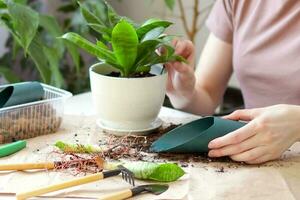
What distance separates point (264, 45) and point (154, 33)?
39 cm

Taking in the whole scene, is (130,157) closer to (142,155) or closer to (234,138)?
(142,155)

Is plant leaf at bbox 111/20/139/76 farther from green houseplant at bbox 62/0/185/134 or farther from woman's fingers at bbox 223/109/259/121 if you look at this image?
woman's fingers at bbox 223/109/259/121

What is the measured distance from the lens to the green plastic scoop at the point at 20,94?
0.99 m

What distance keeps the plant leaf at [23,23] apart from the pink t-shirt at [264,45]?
1.67 ft

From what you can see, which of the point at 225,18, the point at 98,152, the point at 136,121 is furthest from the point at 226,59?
the point at 98,152

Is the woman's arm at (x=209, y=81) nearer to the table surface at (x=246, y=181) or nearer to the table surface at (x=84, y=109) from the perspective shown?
the table surface at (x=84, y=109)

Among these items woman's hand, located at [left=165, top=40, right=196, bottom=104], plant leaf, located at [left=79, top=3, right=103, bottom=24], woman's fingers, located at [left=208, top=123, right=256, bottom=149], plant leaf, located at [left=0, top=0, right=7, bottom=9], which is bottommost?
woman's fingers, located at [left=208, top=123, right=256, bottom=149]

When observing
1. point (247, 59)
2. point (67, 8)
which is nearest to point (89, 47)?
point (247, 59)

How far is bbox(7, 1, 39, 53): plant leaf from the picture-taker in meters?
1.05

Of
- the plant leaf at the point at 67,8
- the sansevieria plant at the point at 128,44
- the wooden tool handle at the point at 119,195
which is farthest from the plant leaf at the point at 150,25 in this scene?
the plant leaf at the point at 67,8

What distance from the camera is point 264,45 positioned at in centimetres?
126

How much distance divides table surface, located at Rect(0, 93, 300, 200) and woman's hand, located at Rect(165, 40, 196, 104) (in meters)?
0.29

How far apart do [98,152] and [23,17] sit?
0.34 metres

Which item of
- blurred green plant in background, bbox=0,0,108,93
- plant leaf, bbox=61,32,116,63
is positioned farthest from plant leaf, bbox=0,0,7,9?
plant leaf, bbox=61,32,116,63
